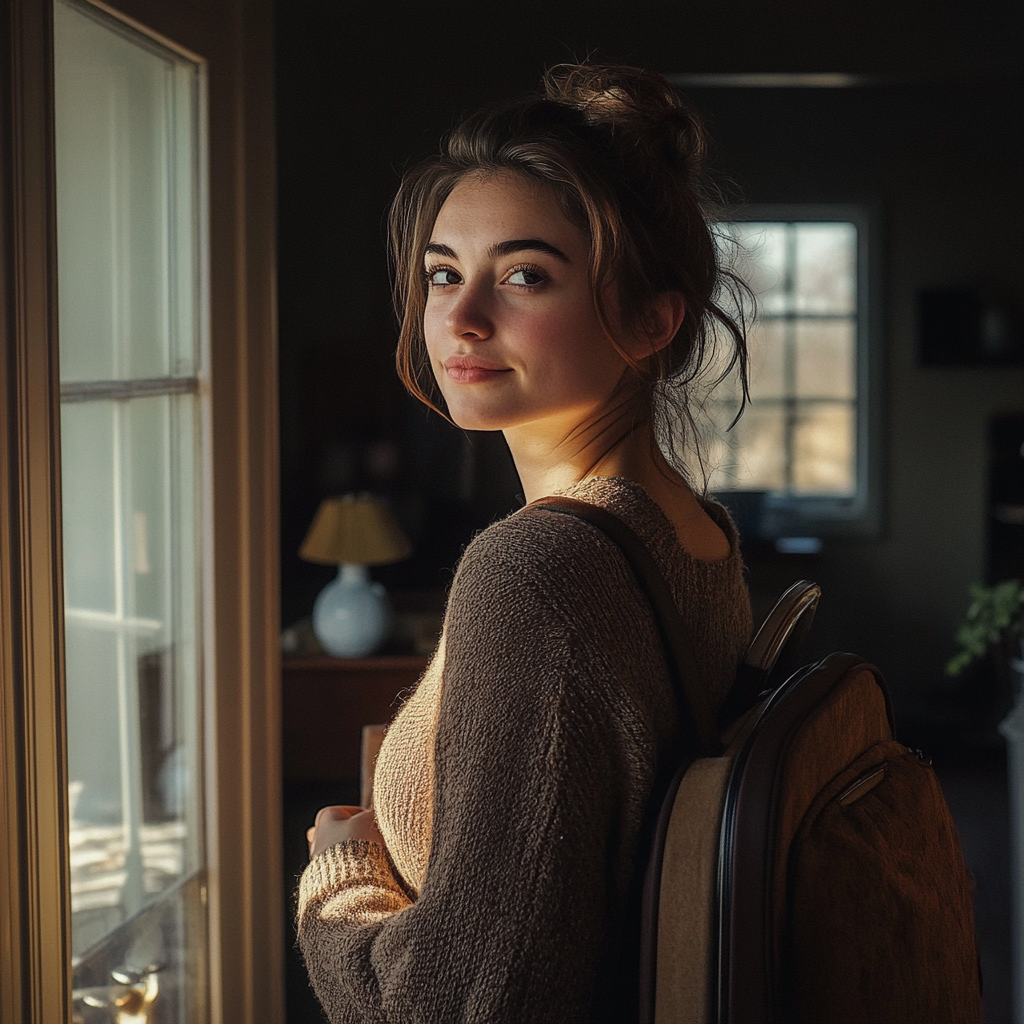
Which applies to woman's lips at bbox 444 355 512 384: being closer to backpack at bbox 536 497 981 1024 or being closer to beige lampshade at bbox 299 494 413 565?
backpack at bbox 536 497 981 1024

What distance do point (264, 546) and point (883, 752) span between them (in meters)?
1.34

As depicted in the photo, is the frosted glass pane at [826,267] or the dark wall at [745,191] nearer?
the dark wall at [745,191]

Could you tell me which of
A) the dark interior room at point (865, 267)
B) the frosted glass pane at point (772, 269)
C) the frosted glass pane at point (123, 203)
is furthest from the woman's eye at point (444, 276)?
the frosted glass pane at point (772, 269)

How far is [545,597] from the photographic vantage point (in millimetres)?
683

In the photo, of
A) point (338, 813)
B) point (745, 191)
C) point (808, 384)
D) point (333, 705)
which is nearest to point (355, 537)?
point (333, 705)

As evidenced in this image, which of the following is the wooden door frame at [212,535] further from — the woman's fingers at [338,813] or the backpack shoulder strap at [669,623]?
the backpack shoulder strap at [669,623]

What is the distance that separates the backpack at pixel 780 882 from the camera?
2.16ft

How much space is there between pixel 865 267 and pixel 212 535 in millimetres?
4472

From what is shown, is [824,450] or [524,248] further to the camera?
[824,450]

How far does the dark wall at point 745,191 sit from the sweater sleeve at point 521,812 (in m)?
3.76

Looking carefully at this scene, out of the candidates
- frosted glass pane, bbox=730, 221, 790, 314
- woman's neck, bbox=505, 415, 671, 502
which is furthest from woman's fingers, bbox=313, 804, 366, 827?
frosted glass pane, bbox=730, 221, 790, 314

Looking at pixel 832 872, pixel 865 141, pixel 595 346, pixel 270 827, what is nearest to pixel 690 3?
pixel 865 141

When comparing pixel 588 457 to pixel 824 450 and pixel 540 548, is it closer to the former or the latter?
pixel 540 548

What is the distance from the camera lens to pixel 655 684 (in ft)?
2.36
